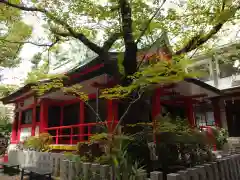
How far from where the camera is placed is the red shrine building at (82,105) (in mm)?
7847

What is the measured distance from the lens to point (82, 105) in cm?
995

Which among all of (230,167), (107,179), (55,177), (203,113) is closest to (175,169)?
(230,167)

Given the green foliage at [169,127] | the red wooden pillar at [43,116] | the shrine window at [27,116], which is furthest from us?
the shrine window at [27,116]

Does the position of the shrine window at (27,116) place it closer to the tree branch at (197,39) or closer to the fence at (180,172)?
the fence at (180,172)

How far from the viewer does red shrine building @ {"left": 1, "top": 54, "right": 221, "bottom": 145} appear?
7847mm

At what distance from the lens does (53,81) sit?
7.16 meters

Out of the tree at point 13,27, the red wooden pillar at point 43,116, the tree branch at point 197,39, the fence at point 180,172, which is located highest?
the tree at point 13,27

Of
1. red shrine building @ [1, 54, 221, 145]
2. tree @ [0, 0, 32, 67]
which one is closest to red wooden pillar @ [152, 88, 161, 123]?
red shrine building @ [1, 54, 221, 145]

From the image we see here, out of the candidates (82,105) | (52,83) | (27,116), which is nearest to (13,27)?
(52,83)

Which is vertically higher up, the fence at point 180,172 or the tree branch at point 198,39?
the tree branch at point 198,39

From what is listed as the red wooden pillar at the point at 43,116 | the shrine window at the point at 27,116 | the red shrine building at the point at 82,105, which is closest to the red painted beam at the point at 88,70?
the red shrine building at the point at 82,105

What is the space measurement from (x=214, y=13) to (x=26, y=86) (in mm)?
8416

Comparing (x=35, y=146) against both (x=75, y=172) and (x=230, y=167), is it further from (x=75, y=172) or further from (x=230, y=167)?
(x=230, y=167)

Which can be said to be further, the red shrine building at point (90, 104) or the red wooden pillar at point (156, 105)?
the red wooden pillar at point (156, 105)
